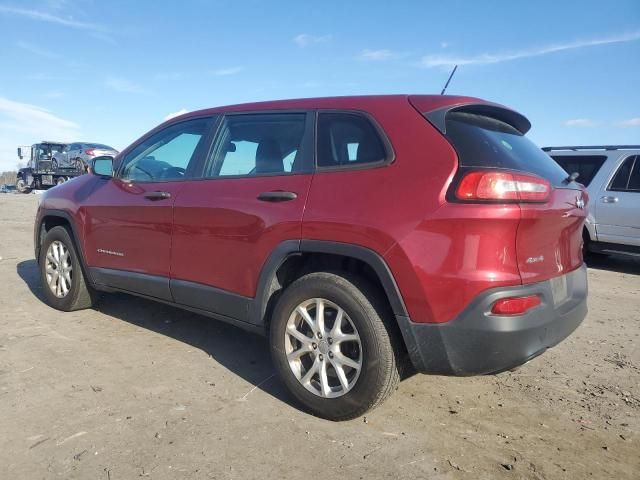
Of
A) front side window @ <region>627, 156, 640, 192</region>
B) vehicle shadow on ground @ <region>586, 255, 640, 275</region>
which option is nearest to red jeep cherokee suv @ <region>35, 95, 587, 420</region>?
front side window @ <region>627, 156, 640, 192</region>

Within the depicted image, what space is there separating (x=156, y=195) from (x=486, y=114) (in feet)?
7.84

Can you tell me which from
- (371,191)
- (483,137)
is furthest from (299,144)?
(483,137)

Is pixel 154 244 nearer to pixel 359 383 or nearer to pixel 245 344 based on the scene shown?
pixel 245 344

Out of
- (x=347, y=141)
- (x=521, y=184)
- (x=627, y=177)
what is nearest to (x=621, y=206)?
(x=627, y=177)

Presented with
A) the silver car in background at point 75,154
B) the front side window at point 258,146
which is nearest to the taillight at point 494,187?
the front side window at point 258,146

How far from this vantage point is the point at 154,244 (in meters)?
3.82

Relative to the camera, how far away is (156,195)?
3.81m

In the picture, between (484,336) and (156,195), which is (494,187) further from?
(156,195)

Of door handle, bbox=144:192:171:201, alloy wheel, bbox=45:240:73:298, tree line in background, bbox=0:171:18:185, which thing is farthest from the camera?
tree line in background, bbox=0:171:18:185

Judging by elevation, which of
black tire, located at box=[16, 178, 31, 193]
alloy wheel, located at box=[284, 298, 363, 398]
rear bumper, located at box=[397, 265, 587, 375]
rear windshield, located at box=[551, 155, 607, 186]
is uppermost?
rear windshield, located at box=[551, 155, 607, 186]

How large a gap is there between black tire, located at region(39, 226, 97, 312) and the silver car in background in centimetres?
2005

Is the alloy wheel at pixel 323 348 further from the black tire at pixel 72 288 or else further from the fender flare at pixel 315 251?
the black tire at pixel 72 288

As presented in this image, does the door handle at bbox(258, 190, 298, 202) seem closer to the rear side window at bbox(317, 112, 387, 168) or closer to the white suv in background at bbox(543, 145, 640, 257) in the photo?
the rear side window at bbox(317, 112, 387, 168)

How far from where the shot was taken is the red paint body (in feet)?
7.88
